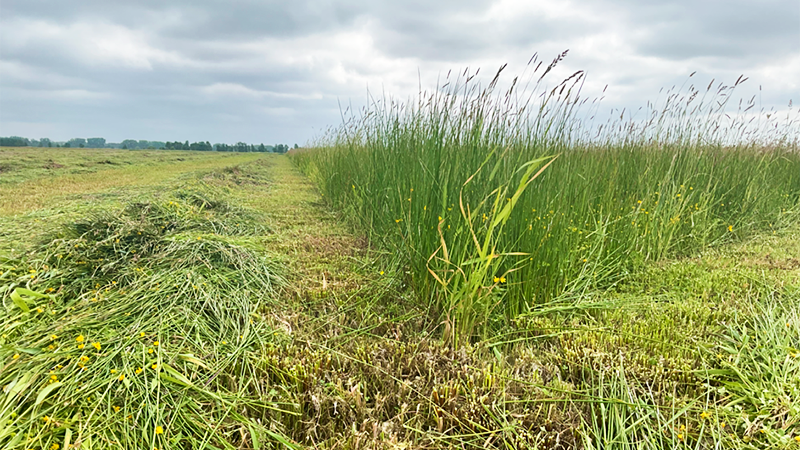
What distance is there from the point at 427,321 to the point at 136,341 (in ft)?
4.16

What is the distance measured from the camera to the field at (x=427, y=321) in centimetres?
129

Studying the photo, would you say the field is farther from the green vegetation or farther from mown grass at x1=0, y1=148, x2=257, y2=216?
mown grass at x1=0, y1=148, x2=257, y2=216

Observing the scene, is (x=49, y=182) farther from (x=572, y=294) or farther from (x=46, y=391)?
(x=572, y=294)

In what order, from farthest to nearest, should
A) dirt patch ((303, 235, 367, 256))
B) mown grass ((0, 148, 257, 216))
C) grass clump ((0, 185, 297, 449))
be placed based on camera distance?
mown grass ((0, 148, 257, 216)) → dirt patch ((303, 235, 367, 256)) → grass clump ((0, 185, 297, 449))

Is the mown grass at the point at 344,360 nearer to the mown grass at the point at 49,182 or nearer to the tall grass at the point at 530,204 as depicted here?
the tall grass at the point at 530,204

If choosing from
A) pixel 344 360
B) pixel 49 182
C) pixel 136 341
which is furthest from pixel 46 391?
pixel 49 182

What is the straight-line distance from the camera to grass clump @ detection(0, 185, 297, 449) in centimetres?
125

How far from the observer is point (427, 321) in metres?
1.99

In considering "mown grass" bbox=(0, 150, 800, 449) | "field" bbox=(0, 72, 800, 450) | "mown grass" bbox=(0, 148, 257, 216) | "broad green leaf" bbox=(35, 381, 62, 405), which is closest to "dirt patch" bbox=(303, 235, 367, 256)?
"field" bbox=(0, 72, 800, 450)

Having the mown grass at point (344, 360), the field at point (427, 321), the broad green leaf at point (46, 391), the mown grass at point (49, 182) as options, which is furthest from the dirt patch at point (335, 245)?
the mown grass at point (49, 182)

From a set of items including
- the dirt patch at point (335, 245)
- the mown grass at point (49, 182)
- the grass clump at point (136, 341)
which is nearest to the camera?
the grass clump at point (136, 341)

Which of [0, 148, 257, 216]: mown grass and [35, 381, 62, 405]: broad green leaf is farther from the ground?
[0, 148, 257, 216]: mown grass

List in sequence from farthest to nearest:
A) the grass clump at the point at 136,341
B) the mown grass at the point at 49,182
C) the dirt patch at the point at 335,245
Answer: the mown grass at the point at 49,182 < the dirt patch at the point at 335,245 < the grass clump at the point at 136,341

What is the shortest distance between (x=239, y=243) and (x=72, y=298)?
1041 millimetres
